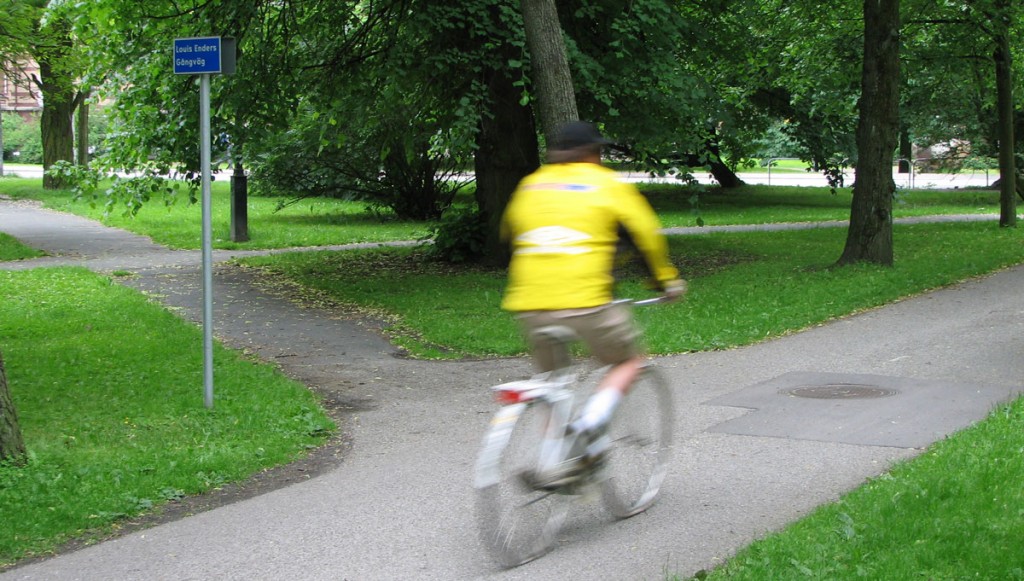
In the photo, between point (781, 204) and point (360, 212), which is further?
point (781, 204)

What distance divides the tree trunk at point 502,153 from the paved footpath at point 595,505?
16.0ft

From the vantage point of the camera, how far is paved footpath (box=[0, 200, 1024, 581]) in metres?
5.23

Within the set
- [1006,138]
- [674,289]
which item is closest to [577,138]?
[674,289]

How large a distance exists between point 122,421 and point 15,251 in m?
13.4

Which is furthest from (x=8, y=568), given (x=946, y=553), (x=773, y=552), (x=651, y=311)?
(x=651, y=311)

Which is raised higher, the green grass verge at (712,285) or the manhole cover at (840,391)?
the green grass verge at (712,285)

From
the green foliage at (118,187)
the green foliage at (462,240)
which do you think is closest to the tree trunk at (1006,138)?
the green foliage at (462,240)

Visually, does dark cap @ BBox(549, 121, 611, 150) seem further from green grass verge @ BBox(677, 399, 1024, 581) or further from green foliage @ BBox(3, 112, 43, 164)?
green foliage @ BBox(3, 112, 43, 164)

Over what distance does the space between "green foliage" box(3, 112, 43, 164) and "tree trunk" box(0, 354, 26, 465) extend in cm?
6967

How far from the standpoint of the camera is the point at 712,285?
15000 millimetres

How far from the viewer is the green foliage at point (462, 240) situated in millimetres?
18359

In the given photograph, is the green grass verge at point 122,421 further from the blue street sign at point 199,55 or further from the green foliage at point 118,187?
the blue street sign at point 199,55

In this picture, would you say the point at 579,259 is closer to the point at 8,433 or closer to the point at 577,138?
the point at 577,138

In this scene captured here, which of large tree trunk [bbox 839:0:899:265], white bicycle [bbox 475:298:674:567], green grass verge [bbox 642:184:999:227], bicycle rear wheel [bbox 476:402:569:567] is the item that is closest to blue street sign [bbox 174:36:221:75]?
white bicycle [bbox 475:298:674:567]
